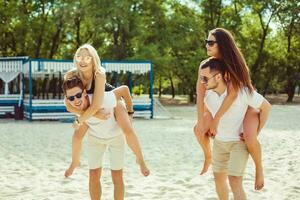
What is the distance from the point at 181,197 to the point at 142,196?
44 centimetres

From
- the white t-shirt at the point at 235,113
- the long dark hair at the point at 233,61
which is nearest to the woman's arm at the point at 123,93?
the white t-shirt at the point at 235,113

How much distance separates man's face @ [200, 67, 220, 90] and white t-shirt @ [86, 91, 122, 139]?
761mm

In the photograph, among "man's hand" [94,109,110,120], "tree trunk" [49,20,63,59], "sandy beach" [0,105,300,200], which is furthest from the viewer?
"tree trunk" [49,20,63,59]

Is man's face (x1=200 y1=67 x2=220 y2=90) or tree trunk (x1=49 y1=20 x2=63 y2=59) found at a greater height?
tree trunk (x1=49 y1=20 x2=63 y2=59)

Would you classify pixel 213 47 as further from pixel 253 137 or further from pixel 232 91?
pixel 253 137

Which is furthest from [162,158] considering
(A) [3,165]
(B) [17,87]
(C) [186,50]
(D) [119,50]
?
(C) [186,50]

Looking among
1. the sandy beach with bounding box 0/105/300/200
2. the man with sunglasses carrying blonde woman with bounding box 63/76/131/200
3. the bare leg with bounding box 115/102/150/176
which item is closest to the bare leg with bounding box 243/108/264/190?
the bare leg with bounding box 115/102/150/176

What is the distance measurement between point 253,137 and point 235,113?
0.70ft

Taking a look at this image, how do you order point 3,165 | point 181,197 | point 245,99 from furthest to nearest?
point 3,165, point 181,197, point 245,99

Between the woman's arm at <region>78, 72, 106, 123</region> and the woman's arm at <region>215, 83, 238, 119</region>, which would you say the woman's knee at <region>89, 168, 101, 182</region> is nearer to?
the woman's arm at <region>78, 72, 106, 123</region>

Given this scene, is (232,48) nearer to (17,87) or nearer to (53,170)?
(53,170)

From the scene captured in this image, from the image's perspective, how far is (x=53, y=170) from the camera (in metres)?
7.49

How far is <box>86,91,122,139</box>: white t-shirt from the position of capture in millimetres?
3773

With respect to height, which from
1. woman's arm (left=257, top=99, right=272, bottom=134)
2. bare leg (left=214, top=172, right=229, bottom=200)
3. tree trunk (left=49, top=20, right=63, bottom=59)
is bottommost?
bare leg (left=214, top=172, right=229, bottom=200)
